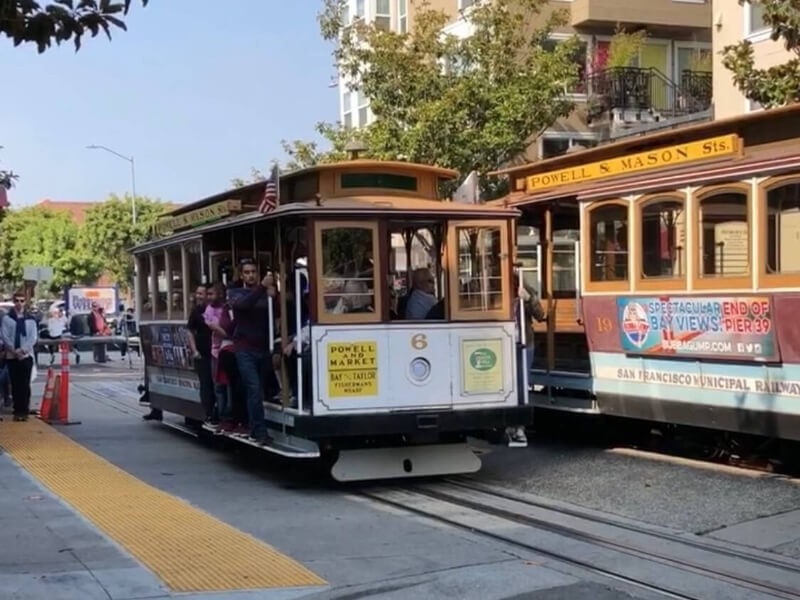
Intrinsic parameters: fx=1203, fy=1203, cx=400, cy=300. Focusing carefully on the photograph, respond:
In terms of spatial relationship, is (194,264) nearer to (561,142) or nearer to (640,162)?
(640,162)

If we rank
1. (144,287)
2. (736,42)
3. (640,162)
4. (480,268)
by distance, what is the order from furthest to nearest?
(736,42) < (144,287) < (640,162) < (480,268)

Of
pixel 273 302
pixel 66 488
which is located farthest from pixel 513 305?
pixel 66 488

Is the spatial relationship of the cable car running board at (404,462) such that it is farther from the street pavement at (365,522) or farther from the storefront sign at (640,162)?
the storefront sign at (640,162)

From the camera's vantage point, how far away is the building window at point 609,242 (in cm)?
1232

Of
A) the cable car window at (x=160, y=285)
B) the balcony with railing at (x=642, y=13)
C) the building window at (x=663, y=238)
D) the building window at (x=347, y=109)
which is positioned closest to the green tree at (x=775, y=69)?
the building window at (x=663, y=238)

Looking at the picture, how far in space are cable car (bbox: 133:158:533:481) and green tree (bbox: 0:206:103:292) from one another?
62076 millimetres

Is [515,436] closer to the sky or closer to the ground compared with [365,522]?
closer to the sky

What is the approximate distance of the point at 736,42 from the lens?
22172 mm

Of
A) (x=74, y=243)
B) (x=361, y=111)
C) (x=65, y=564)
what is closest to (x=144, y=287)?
(x=65, y=564)

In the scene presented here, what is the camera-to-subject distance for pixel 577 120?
29531 millimetres

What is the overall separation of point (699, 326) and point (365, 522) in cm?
380

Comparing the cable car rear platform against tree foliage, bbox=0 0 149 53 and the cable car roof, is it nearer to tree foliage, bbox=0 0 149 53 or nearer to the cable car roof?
the cable car roof

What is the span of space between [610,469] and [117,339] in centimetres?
2160

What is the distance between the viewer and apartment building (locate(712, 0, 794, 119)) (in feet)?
71.8
